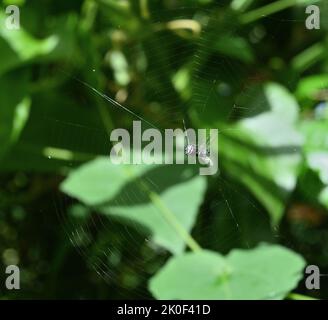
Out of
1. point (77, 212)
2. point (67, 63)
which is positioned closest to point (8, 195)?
point (77, 212)

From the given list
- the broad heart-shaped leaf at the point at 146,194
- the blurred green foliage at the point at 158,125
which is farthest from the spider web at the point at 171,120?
the broad heart-shaped leaf at the point at 146,194

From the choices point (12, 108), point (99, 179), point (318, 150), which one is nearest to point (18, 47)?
point (12, 108)

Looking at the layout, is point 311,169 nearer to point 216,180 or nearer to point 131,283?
point 216,180

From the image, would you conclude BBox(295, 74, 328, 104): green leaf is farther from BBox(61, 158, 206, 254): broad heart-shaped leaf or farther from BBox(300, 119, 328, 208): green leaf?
BBox(61, 158, 206, 254): broad heart-shaped leaf

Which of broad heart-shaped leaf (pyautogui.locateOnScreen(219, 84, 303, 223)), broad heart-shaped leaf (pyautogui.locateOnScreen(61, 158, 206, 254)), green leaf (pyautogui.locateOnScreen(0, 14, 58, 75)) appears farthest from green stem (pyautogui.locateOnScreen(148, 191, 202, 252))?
green leaf (pyautogui.locateOnScreen(0, 14, 58, 75))

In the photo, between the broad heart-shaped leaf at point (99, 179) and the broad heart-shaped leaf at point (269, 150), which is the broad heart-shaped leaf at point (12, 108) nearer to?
the broad heart-shaped leaf at point (99, 179)

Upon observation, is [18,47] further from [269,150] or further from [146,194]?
[269,150]

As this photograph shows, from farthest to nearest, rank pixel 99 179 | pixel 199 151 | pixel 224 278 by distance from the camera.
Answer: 1. pixel 199 151
2. pixel 99 179
3. pixel 224 278
